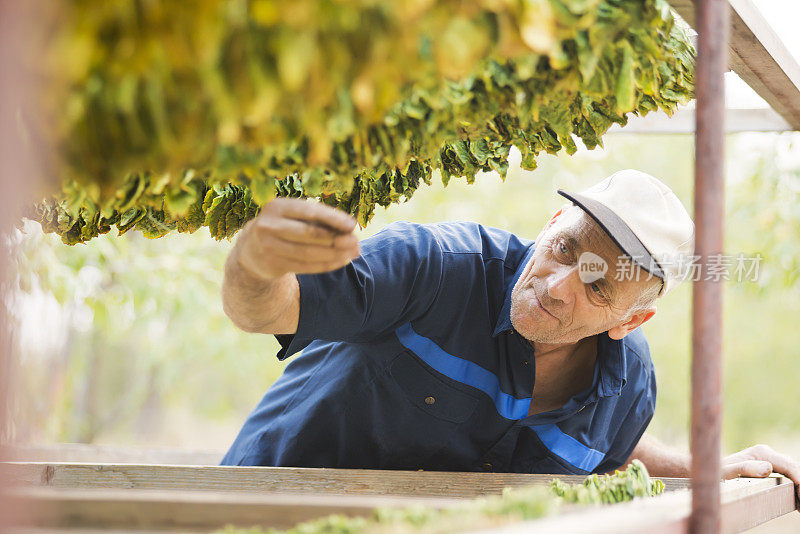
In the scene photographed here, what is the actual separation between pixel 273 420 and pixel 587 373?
3.49 ft

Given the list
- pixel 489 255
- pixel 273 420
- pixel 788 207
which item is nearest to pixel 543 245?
pixel 489 255

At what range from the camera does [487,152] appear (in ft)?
5.88

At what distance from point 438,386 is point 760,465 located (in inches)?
40.3

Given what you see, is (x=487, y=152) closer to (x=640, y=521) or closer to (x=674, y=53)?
(x=674, y=53)

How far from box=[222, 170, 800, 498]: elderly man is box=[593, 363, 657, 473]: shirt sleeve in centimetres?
11

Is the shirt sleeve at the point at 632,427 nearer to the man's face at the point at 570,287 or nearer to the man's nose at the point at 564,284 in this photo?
the man's face at the point at 570,287

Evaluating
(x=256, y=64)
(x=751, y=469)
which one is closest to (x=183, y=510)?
(x=256, y=64)

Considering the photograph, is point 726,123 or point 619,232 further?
point 726,123

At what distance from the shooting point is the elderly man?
2141mm

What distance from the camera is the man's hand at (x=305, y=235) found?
1.26 m

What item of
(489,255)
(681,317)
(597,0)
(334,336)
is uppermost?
(597,0)

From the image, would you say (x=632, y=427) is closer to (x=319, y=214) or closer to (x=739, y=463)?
(x=739, y=463)

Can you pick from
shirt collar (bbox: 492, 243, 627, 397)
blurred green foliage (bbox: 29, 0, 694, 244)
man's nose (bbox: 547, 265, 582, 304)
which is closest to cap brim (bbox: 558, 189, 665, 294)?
man's nose (bbox: 547, 265, 582, 304)

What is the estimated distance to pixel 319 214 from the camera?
49.6 inches
